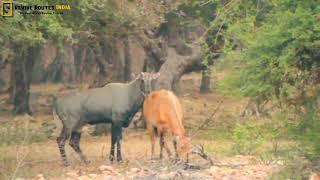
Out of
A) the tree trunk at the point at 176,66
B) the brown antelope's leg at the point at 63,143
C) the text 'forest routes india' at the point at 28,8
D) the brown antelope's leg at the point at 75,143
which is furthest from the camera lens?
the tree trunk at the point at 176,66

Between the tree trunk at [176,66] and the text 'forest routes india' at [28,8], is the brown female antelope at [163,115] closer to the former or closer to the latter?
the text 'forest routes india' at [28,8]

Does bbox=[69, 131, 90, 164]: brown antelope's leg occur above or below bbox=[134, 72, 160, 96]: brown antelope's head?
below

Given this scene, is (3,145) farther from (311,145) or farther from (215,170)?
(311,145)

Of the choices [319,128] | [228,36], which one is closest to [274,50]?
[319,128]

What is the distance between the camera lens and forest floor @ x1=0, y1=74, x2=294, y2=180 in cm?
1229

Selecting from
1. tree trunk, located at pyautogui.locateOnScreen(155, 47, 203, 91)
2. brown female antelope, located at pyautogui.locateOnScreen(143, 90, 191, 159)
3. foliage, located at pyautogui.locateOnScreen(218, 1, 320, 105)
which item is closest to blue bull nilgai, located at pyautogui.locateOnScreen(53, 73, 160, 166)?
brown female antelope, located at pyautogui.locateOnScreen(143, 90, 191, 159)

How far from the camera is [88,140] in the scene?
2031 centimetres

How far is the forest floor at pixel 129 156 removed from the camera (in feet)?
40.3

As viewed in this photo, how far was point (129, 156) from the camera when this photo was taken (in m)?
15.8

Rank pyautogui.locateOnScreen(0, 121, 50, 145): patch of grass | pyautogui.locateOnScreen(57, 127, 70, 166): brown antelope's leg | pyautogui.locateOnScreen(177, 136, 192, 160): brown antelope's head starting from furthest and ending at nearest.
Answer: pyautogui.locateOnScreen(0, 121, 50, 145): patch of grass
pyautogui.locateOnScreen(57, 127, 70, 166): brown antelope's leg
pyautogui.locateOnScreen(177, 136, 192, 160): brown antelope's head

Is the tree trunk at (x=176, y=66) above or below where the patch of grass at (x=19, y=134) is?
above

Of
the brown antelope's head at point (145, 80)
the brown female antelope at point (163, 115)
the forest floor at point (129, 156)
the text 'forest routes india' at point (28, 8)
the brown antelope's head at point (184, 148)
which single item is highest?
the text 'forest routes india' at point (28, 8)

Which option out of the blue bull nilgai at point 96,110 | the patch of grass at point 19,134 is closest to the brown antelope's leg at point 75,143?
the blue bull nilgai at point 96,110

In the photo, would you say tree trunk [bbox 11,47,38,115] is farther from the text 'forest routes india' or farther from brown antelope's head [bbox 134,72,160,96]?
the text 'forest routes india'
